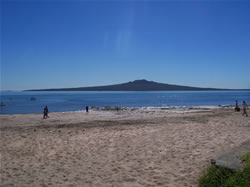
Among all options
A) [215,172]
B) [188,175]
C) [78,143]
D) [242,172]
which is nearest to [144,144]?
[78,143]

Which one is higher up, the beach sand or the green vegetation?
the green vegetation

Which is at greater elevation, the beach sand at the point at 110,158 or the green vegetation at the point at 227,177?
the green vegetation at the point at 227,177

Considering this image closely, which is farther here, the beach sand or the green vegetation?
the beach sand

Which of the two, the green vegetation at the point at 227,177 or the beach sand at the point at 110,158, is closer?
the green vegetation at the point at 227,177

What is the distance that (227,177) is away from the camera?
509 centimetres

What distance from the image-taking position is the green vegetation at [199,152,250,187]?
457 centimetres

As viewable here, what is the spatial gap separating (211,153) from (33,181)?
608 centimetres

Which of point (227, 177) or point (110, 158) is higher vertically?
point (227, 177)

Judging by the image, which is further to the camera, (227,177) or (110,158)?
(110,158)

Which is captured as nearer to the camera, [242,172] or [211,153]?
[242,172]

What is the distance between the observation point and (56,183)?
596cm

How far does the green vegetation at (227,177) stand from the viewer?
4.57m

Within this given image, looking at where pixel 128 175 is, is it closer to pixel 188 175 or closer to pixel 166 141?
pixel 188 175

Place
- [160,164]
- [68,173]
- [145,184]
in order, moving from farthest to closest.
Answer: [160,164]
[68,173]
[145,184]
